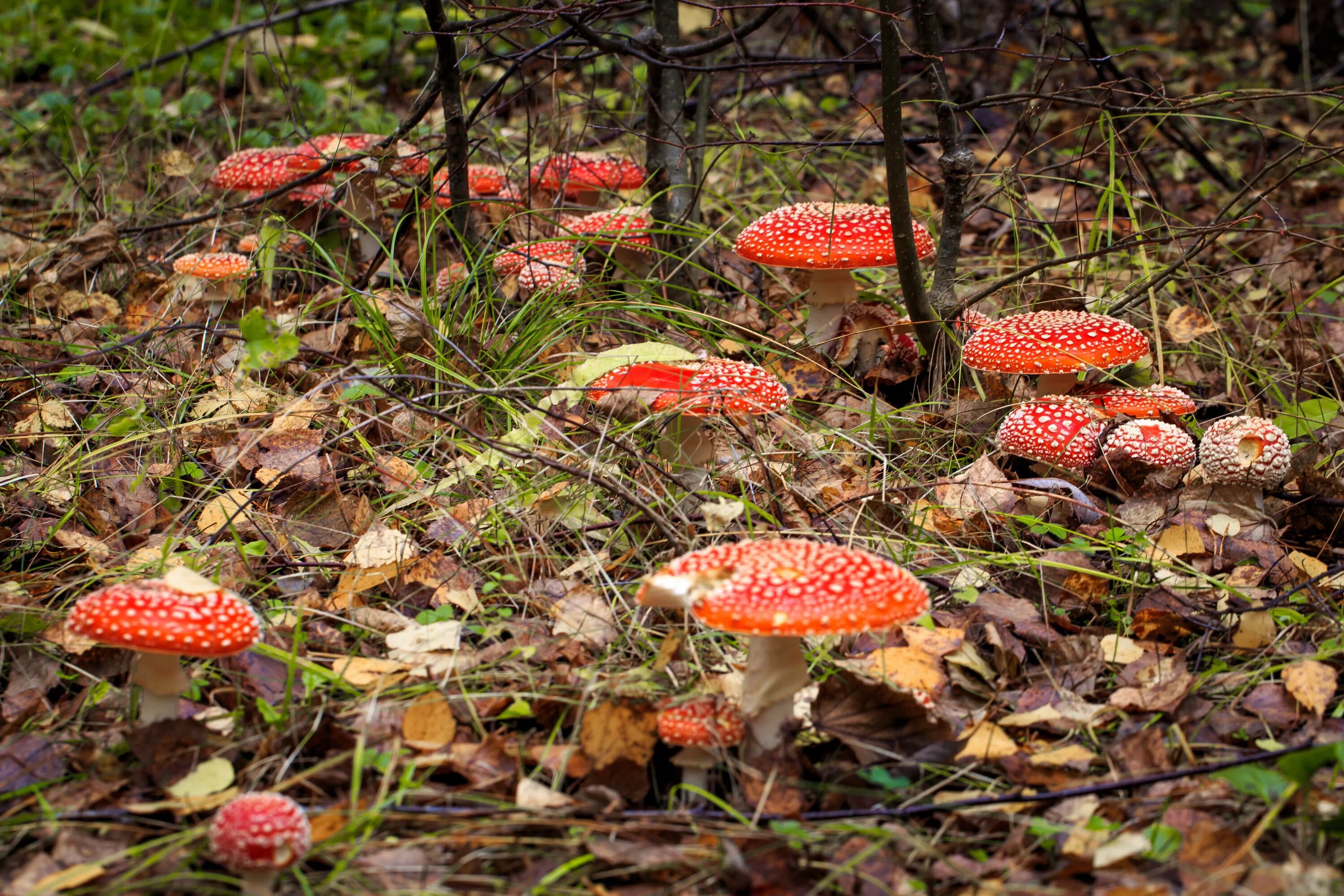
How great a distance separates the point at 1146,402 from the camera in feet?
13.1

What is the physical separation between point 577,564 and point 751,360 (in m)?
1.61

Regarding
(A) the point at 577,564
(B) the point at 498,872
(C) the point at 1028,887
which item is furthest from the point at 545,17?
(C) the point at 1028,887

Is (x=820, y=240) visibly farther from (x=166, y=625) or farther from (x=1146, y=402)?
(x=166, y=625)

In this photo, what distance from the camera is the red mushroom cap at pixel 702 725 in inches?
94.7

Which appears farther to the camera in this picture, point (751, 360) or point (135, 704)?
point (751, 360)

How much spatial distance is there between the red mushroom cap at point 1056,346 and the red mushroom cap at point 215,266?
317 cm

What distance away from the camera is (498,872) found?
91.0 inches

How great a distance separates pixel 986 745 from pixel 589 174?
13.1 feet

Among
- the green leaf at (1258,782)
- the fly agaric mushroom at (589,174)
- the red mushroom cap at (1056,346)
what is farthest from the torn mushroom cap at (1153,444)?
the fly agaric mushroom at (589,174)

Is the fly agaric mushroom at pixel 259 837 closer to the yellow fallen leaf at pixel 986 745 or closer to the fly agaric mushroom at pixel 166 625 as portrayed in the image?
the fly agaric mushroom at pixel 166 625

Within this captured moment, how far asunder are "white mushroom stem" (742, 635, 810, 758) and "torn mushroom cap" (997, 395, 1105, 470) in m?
1.62

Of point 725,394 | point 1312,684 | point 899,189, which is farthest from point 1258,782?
point 899,189

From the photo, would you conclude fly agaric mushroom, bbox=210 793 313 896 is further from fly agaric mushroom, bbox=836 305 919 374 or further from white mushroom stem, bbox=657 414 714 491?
fly agaric mushroom, bbox=836 305 919 374

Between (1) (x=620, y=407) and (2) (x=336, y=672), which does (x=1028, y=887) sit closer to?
(2) (x=336, y=672)
